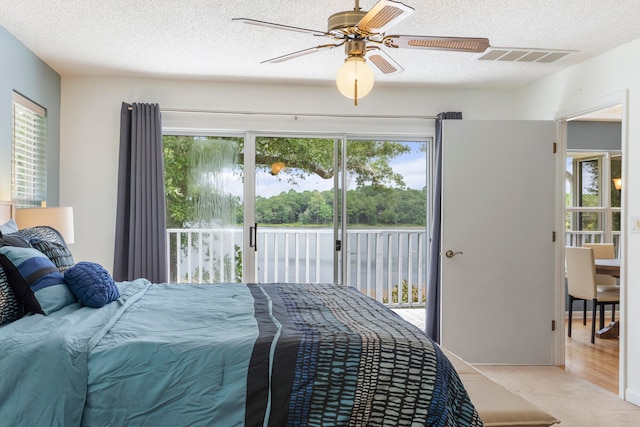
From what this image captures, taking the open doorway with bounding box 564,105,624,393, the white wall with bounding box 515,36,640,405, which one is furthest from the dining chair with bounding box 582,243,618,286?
the white wall with bounding box 515,36,640,405

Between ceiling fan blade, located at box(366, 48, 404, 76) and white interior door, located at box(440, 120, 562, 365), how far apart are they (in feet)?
5.63

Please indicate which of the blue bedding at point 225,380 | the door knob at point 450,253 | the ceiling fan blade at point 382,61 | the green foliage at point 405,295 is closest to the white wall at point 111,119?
the door knob at point 450,253

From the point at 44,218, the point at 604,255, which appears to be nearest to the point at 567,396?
the point at 604,255

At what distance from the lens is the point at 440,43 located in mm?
2697

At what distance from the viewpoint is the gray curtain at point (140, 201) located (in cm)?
486

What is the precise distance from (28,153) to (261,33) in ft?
6.63

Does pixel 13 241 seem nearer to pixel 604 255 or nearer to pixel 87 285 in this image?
pixel 87 285

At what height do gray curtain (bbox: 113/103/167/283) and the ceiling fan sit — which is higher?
the ceiling fan

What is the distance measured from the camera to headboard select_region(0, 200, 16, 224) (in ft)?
11.5

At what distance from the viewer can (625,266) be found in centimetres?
391

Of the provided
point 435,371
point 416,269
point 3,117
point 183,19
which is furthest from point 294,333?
point 416,269

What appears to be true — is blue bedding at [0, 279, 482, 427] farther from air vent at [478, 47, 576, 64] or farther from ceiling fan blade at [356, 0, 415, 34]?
air vent at [478, 47, 576, 64]

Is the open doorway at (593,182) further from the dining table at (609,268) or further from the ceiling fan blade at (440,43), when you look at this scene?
the ceiling fan blade at (440,43)

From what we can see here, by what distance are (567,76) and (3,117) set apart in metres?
4.26
